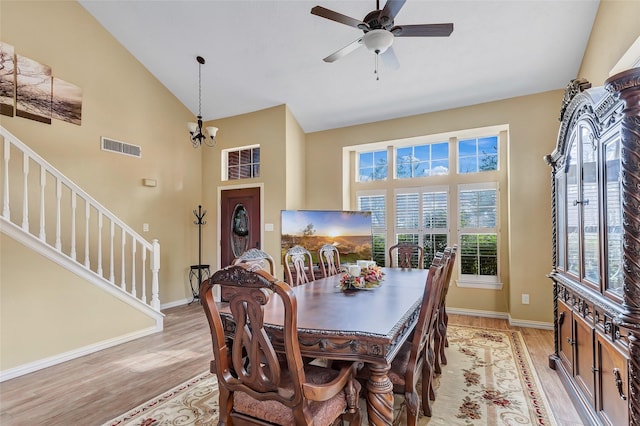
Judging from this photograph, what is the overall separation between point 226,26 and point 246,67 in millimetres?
659

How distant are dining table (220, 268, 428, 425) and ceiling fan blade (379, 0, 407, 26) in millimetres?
2013

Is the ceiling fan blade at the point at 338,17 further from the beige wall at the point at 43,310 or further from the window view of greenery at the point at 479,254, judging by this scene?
the window view of greenery at the point at 479,254

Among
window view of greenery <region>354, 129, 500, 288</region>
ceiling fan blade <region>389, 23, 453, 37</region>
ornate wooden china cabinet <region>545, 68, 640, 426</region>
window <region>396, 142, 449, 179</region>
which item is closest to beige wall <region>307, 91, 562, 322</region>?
window view of greenery <region>354, 129, 500, 288</region>

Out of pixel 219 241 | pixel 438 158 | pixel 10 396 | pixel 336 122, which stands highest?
pixel 336 122

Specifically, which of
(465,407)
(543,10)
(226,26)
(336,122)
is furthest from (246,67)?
(465,407)

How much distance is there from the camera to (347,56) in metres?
3.99

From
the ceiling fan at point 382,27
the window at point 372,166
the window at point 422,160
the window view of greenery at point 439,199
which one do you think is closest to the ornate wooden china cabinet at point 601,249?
the ceiling fan at point 382,27

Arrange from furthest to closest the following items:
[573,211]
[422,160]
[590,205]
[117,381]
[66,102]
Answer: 1. [422,160]
2. [66,102]
3. [117,381]
4. [573,211]
5. [590,205]

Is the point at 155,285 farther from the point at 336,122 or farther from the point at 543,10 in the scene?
the point at 543,10

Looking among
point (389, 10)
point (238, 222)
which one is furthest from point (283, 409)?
point (238, 222)

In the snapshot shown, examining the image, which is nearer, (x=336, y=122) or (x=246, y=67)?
(x=246, y=67)

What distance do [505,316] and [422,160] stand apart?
268 centimetres

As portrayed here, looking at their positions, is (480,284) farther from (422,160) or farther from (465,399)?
(465,399)

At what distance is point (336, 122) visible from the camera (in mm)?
5449
